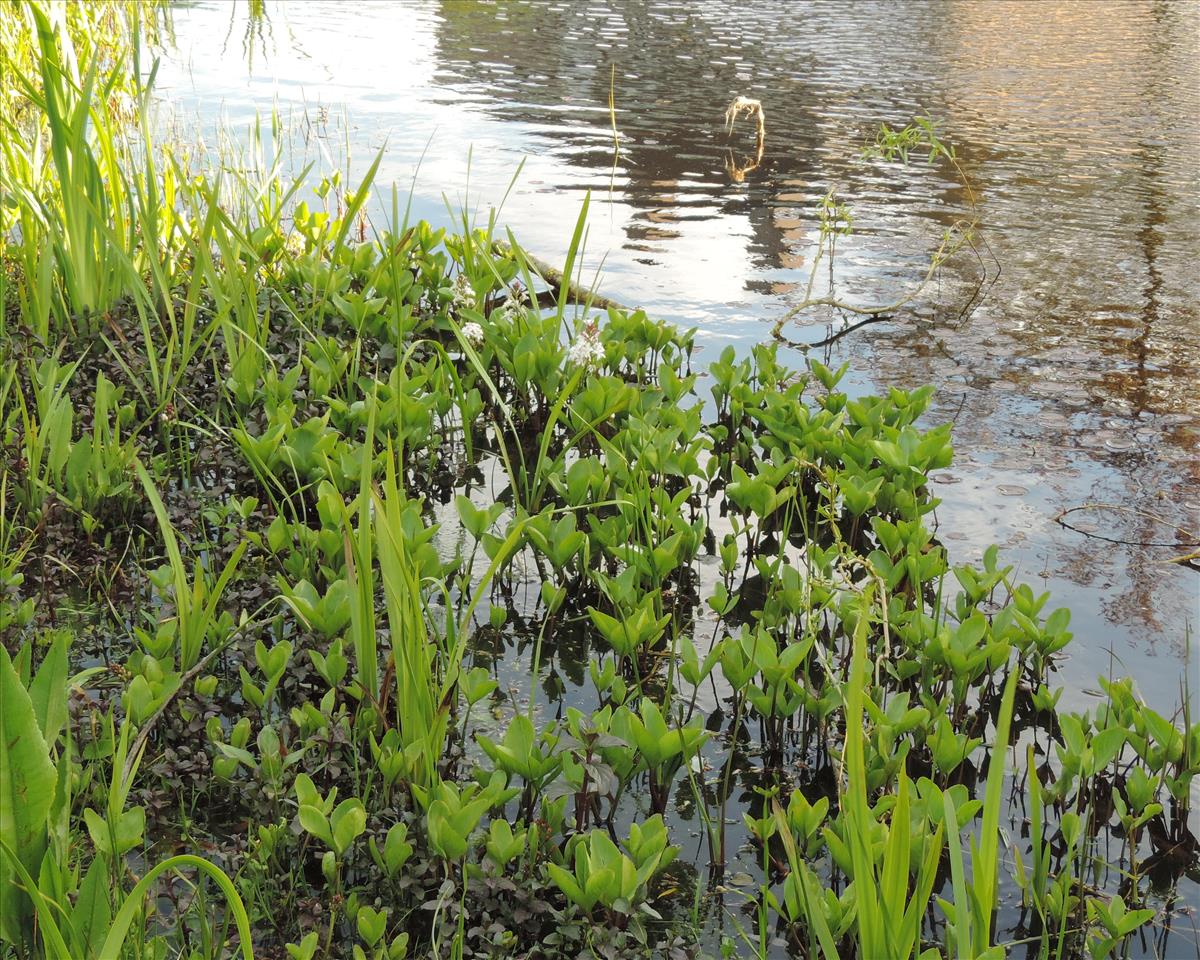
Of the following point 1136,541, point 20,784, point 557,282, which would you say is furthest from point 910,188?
point 20,784

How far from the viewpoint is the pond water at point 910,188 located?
146 inches

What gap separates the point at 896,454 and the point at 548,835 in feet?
5.86

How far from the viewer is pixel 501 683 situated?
2793 mm

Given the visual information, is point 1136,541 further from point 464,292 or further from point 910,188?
point 910,188

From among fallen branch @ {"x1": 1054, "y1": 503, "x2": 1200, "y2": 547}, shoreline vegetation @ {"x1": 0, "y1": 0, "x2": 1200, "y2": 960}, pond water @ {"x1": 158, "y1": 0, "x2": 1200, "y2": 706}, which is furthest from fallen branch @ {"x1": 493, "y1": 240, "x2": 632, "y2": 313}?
fallen branch @ {"x1": 1054, "y1": 503, "x2": 1200, "y2": 547}

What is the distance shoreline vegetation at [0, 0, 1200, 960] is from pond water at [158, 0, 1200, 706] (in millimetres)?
585

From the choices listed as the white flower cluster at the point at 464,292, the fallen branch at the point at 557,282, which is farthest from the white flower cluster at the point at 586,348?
the fallen branch at the point at 557,282

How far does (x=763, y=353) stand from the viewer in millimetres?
4152

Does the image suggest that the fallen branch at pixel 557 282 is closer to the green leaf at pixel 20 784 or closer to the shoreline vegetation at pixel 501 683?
the shoreline vegetation at pixel 501 683

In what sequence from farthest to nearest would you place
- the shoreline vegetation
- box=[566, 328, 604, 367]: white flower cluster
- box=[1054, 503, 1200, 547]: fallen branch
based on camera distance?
box=[566, 328, 604, 367]: white flower cluster → box=[1054, 503, 1200, 547]: fallen branch → the shoreline vegetation

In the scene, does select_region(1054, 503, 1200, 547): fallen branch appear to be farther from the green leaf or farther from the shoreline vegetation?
the green leaf

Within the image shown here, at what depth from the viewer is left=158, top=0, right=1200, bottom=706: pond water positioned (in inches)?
146

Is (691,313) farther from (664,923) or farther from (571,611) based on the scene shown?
(664,923)

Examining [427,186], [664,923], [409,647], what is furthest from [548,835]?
[427,186]
